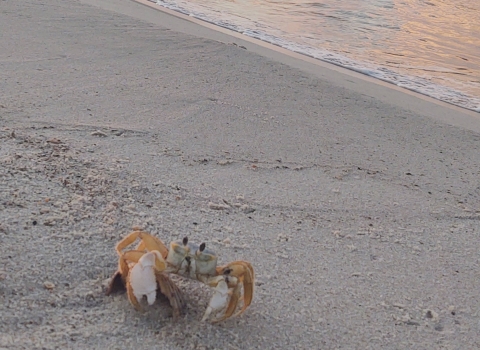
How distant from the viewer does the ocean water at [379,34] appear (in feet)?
24.1

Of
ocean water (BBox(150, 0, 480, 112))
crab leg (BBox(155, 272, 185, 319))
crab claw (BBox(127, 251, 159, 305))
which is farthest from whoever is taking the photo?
ocean water (BBox(150, 0, 480, 112))

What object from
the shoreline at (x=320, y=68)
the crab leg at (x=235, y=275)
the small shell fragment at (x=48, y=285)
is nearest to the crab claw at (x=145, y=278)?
the crab leg at (x=235, y=275)

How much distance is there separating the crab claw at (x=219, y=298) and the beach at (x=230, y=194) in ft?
0.33

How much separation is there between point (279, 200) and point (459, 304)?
1151 mm

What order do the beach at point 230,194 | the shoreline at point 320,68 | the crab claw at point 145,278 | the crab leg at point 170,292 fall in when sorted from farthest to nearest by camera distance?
the shoreline at point 320,68 → the beach at point 230,194 → the crab leg at point 170,292 → the crab claw at point 145,278

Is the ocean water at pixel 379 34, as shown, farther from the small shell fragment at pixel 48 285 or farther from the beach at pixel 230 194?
the small shell fragment at pixel 48 285

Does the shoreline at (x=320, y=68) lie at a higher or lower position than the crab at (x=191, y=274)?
higher

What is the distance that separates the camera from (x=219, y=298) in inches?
82.5

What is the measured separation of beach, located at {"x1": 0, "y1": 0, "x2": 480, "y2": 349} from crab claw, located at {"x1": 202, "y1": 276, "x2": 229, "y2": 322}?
0.33ft

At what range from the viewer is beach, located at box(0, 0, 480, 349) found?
7.40 feet

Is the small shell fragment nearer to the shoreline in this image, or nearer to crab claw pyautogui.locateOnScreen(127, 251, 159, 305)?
crab claw pyautogui.locateOnScreen(127, 251, 159, 305)

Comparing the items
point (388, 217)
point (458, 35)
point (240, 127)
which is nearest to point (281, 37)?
point (458, 35)

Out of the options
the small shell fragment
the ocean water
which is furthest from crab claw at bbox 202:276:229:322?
the ocean water

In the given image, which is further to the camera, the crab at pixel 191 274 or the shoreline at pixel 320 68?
the shoreline at pixel 320 68
